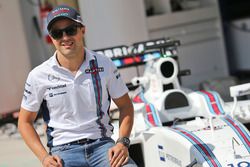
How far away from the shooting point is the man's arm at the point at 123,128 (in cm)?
322

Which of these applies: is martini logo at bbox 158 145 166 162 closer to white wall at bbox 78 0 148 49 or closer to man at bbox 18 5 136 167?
man at bbox 18 5 136 167

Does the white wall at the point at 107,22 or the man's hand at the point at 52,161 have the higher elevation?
the white wall at the point at 107,22

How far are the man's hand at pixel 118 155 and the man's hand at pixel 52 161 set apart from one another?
0.88 ft

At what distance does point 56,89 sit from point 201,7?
6329mm

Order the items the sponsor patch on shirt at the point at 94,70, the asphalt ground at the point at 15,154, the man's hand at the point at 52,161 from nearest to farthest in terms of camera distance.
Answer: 1. the man's hand at the point at 52,161
2. the sponsor patch on shirt at the point at 94,70
3. the asphalt ground at the point at 15,154

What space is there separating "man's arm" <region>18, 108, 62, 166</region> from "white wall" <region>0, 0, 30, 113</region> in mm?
4249

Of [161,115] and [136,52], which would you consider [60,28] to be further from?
[136,52]

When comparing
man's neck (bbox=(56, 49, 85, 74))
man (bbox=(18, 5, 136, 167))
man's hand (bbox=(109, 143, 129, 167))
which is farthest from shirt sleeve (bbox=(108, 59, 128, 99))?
man's hand (bbox=(109, 143, 129, 167))

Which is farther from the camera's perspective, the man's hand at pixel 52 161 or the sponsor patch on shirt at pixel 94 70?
the sponsor patch on shirt at pixel 94 70

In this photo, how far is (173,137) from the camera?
407 cm

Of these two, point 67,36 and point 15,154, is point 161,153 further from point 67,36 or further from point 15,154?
point 15,154

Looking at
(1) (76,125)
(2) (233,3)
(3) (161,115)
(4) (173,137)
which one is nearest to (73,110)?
(1) (76,125)

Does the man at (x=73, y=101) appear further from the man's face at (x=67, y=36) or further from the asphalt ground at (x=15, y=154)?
the asphalt ground at (x=15, y=154)

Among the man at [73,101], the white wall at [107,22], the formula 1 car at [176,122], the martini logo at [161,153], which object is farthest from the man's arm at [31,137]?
the white wall at [107,22]
